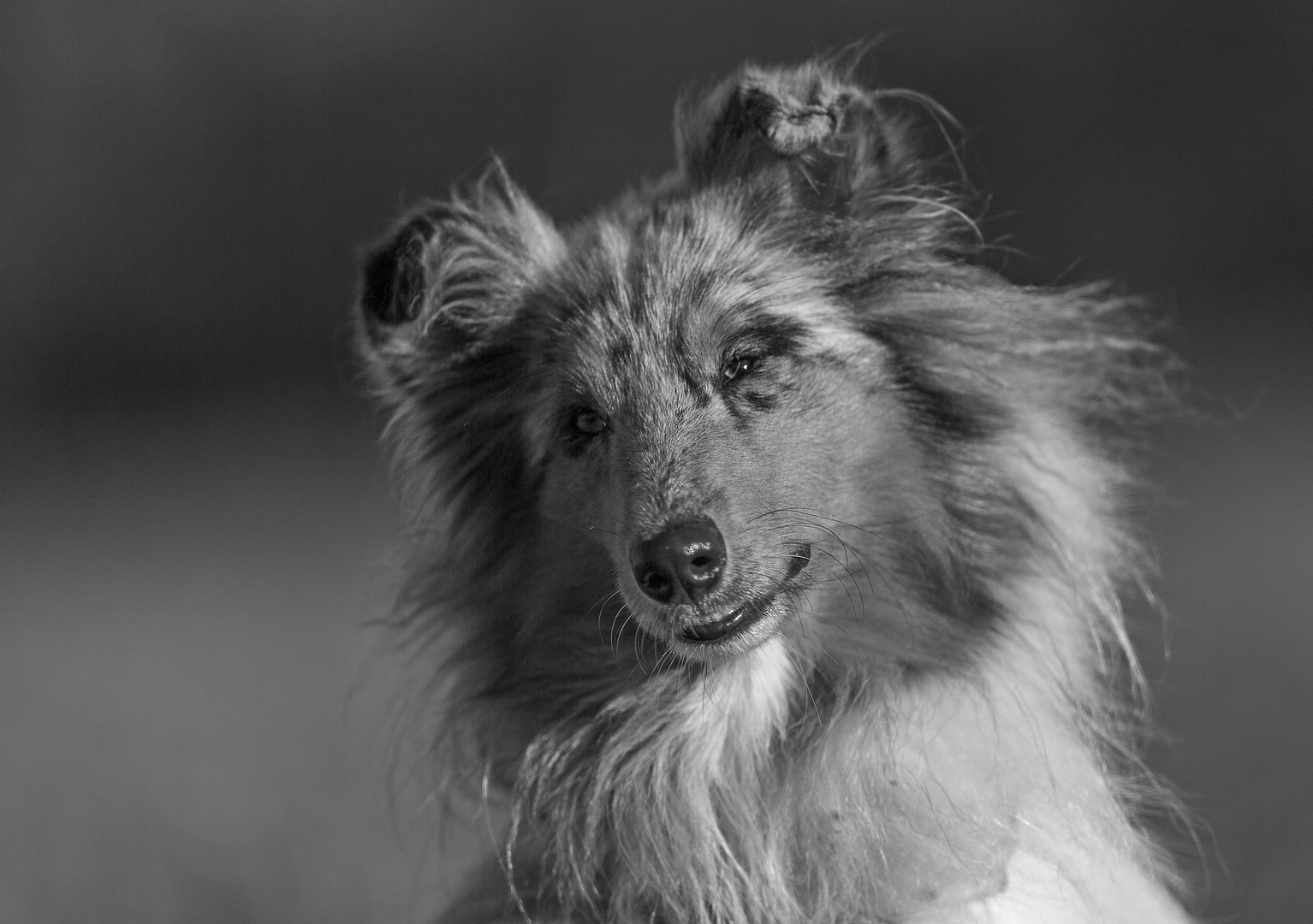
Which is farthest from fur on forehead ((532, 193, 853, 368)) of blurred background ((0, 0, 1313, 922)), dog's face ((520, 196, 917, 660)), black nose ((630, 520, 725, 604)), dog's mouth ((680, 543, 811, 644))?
blurred background ((0, 0, 1313, 922))

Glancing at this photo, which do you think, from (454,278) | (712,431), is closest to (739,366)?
(712,431)

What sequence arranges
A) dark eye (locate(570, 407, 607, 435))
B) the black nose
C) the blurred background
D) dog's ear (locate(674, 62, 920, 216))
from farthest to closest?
the blurred background, dark eye (locate(570, 407, 607, 435)), dog's ear (locate(674, 62, 920, 216)), the black nose

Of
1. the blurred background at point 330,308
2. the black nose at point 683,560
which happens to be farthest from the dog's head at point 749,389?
the blurred background at point 330,308

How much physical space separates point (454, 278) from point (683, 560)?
4.03ft

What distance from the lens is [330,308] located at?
12.6 m

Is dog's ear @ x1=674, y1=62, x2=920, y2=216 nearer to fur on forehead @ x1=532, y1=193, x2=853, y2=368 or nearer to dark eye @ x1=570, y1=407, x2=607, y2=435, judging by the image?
fur on forehead @ x1=532, y1=193, x2=853, y2=368

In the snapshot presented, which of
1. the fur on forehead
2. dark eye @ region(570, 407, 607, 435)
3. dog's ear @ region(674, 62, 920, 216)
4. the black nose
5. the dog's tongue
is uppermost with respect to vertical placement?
dog's ear @ region(674, 62, 920, 216)

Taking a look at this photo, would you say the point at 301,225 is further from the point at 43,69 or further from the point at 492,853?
the point at 492,853

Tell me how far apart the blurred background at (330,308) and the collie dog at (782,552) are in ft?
7.32

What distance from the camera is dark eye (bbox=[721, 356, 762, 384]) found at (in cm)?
370

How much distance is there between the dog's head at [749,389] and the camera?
11.6 ft

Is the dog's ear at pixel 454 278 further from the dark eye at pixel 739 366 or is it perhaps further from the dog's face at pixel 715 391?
the dark eye at pixel 739 366

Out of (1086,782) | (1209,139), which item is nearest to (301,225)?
(1209,139)

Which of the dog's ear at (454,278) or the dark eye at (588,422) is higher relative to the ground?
the dog's ear at (454,278)
